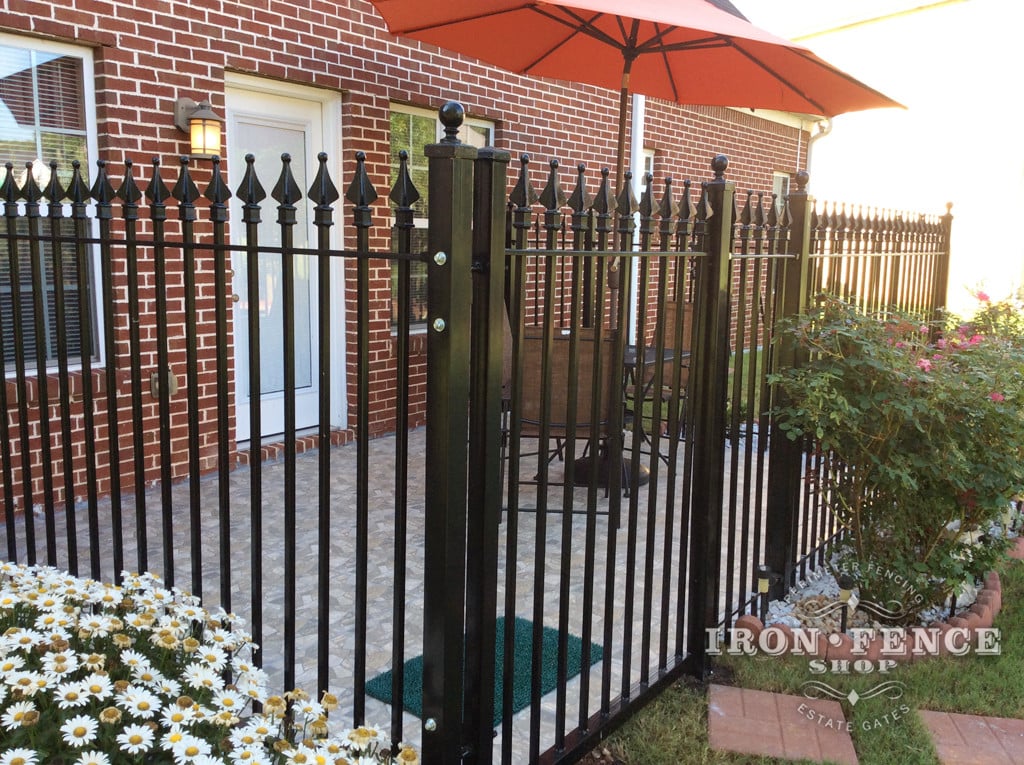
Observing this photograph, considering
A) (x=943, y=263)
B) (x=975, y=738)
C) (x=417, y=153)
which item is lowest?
(x=975, y=738)

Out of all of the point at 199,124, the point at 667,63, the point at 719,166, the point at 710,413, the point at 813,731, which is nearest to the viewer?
the point at 813,731

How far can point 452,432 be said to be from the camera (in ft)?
5.97

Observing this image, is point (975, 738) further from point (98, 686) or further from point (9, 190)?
point (9, 190)

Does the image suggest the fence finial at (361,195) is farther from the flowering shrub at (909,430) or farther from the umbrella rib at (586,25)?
the umbrella rib at (586,25)

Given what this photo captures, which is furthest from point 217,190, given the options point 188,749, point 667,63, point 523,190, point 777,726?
point 667,63

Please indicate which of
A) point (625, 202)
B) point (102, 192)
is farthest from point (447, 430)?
point (102, 192)

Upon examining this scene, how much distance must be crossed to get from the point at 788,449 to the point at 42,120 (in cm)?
379

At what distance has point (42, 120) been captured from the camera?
13.8 feet

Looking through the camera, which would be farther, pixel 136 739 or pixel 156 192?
pixel 156 192

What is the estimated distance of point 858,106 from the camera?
5375 millimetres

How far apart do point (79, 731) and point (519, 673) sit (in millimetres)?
1663

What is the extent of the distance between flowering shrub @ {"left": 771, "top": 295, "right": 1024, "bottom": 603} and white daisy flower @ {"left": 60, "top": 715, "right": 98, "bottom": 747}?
2.40m

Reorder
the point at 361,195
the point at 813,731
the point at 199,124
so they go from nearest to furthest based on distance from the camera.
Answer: the point at 361,195
the point at 813,731
the point at 199,124

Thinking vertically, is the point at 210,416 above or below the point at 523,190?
below
